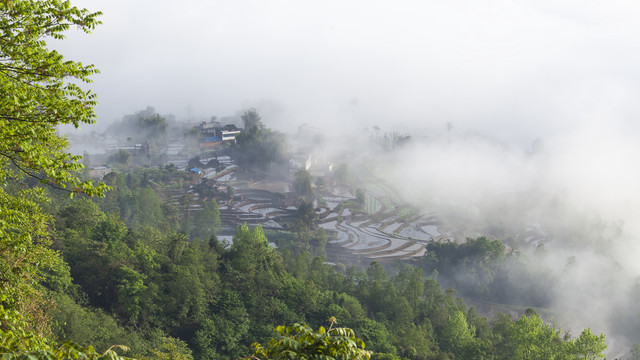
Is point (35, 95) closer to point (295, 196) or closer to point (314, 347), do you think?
point (314, 347)

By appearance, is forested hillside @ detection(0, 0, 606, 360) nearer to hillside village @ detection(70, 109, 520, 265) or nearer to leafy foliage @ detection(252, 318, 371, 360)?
leafy foliage @ detection(252, 318, 371, 360)

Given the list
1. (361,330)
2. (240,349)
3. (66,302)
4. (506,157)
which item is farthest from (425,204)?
(66,302)

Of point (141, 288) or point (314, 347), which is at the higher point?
point (314, 347)

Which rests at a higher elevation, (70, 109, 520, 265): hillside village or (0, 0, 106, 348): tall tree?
(0, 0, 106, 348): tall tree

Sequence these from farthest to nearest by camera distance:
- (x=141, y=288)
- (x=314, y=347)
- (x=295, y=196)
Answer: (x=295, y=196) → (x=141, y=288) → (x=314, y=347)

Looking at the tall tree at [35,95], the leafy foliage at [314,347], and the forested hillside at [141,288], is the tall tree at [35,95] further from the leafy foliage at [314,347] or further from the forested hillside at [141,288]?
the leafy foliage at [314,347]

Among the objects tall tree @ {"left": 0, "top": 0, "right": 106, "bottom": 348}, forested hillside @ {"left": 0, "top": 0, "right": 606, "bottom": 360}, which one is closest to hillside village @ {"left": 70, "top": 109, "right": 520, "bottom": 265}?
forested hillside @ {"left": 0, "top": 0, "right": 606, "bottom": 360}

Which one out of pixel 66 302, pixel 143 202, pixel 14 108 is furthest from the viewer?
pixel 143 202

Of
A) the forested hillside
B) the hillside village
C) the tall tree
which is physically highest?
the tall tree

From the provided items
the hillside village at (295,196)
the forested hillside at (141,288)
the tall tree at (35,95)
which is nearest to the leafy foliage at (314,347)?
the forested hillside at (141,288)

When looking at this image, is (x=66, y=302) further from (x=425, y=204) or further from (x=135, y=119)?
(x=135, y=119)

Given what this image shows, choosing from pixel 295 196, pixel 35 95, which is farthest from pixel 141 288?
pixel 295 196
